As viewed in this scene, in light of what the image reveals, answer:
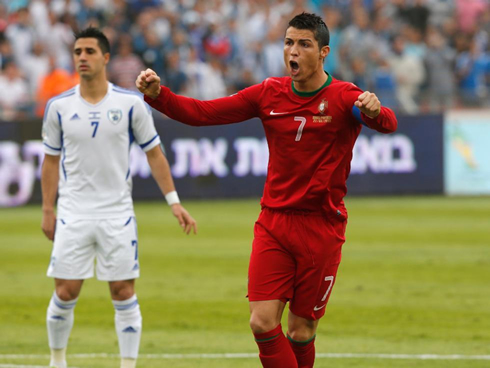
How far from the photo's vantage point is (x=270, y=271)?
6145 mm

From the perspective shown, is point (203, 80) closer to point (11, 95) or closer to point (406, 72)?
point (11, 95)

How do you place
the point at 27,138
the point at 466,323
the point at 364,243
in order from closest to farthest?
the point at 466,323, the point at 364,243, the point at 27,138

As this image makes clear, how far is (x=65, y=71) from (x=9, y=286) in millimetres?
8421

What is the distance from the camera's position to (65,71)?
763 inches

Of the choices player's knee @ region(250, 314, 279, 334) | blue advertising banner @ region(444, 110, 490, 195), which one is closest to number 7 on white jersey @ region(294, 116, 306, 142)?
player's knee @ region(250, 314, 279, 334)

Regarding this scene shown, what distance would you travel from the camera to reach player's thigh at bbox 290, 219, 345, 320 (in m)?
6.20

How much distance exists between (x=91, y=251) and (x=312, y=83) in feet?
7.82

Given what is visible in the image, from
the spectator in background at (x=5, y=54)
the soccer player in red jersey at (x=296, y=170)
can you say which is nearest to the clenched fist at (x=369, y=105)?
the soccer player in red jersey at (x=296, y=170)

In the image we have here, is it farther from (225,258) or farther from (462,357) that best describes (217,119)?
(225,258)

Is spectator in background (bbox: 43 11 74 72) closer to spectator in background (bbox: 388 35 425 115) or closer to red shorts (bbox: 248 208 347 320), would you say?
spectator in background (bbox: 388 35 425 115)

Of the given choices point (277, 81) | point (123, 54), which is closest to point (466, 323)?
point (277, 81)

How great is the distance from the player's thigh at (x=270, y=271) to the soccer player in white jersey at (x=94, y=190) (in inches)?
51.0

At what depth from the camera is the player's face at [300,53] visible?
19.7 ft

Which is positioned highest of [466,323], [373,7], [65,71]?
[373,7]
